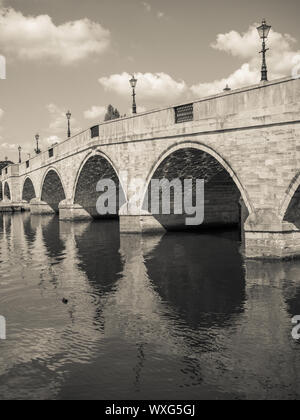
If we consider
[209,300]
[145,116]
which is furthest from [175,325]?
[145,116]

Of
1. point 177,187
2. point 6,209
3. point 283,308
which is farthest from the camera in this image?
point 6,209

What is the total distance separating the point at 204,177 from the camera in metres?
22.4

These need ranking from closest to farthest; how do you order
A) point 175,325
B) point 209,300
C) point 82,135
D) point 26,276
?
point 175,325 → point 209,300 → point 26,276 → point 82,135

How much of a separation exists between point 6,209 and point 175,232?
119ft

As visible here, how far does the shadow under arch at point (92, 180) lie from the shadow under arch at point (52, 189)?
7.47 metres

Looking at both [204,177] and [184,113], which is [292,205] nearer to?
[184,113]

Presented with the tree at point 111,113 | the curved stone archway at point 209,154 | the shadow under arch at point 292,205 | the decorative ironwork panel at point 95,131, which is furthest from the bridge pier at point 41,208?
the shadow under arch at point 292,205

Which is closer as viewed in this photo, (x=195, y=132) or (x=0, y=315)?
(x=0, y=315)

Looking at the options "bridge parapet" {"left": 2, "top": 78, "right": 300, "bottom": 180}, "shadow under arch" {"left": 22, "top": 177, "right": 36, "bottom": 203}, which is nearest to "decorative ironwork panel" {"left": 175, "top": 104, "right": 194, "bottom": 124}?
"bridge parapet" {"left": 2, "top": 78, "right": 300, "bottom": 180}

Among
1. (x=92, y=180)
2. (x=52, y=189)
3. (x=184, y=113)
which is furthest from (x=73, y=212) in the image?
(x=184, y=113)

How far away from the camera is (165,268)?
14.9 meters

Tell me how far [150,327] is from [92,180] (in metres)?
24.0

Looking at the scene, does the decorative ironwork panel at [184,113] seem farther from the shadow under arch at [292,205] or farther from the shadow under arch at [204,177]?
the shadow under arch at [292,205]
